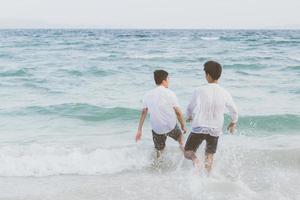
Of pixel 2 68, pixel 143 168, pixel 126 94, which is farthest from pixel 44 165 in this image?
pixel 2 68

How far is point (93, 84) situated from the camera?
16.7 metres

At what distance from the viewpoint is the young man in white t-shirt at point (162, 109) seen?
21.1 ft

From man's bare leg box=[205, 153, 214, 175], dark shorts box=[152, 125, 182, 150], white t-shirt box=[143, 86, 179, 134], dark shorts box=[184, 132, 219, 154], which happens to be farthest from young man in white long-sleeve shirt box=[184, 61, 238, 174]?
dark shorts box=[152, 125, 182, 150]

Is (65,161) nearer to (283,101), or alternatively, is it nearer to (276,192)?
→ (276,192)

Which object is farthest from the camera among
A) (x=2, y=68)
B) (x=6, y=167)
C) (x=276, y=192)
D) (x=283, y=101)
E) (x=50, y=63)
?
(x=50, y=63)

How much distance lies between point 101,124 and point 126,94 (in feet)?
11.9

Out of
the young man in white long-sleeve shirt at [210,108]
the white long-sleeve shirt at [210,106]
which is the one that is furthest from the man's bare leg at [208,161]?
the white long-sleeve shirt at [210,106]

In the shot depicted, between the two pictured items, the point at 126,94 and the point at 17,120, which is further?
the point at 126,94

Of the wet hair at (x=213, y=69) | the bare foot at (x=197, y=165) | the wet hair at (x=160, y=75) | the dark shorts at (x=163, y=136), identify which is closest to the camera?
the wet hair at (x=213, y=69)

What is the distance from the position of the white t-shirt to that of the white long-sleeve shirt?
699 mm

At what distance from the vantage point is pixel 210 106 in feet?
18.7

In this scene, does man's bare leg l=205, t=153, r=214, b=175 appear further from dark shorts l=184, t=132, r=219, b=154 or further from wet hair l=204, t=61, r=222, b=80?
wet hair l=204, t=61, r=222, b=80

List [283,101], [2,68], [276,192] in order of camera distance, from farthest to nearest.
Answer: [2,68] → [283,101] → [276,192]

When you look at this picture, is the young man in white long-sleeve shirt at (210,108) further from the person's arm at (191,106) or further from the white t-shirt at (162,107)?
the white t-shirt at (162,107)
